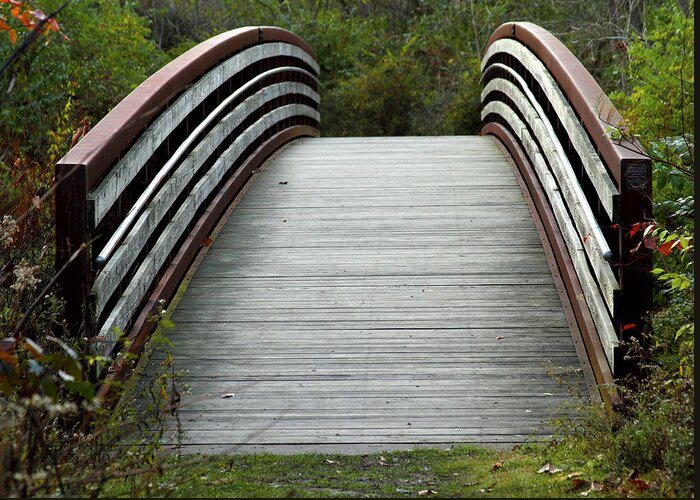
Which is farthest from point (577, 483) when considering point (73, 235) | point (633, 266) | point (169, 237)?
point (169, 237)

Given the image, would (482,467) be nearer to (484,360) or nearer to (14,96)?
(484,360)

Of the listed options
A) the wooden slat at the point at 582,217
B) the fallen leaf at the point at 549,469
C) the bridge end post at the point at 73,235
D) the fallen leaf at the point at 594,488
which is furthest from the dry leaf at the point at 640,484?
the bridge end post at the point at 73,235

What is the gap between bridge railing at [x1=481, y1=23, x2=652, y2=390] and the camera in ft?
16.4

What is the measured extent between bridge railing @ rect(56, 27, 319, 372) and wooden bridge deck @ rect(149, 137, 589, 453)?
0.31m

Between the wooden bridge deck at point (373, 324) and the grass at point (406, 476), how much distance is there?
0.56 feet

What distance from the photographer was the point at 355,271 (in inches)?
274

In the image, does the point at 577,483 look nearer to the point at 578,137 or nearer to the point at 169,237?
the point at 578,137

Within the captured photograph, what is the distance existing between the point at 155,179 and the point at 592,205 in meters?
2.94

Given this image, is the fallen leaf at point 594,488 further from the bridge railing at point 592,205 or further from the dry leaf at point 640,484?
the bridge railing at point 592,205

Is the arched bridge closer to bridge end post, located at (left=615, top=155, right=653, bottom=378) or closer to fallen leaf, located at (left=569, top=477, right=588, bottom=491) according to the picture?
bridge end post, located at (left=615, top=155, right=653, bottom=378)

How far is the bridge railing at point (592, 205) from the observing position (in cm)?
498

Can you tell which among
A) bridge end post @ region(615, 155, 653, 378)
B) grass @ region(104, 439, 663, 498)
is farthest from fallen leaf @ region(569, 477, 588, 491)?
bridge end post @ region(615, 155, 653, 378)

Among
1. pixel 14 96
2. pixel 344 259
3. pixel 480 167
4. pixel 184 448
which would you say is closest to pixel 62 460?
pixel 184 448

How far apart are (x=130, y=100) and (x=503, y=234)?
3.00 meters
